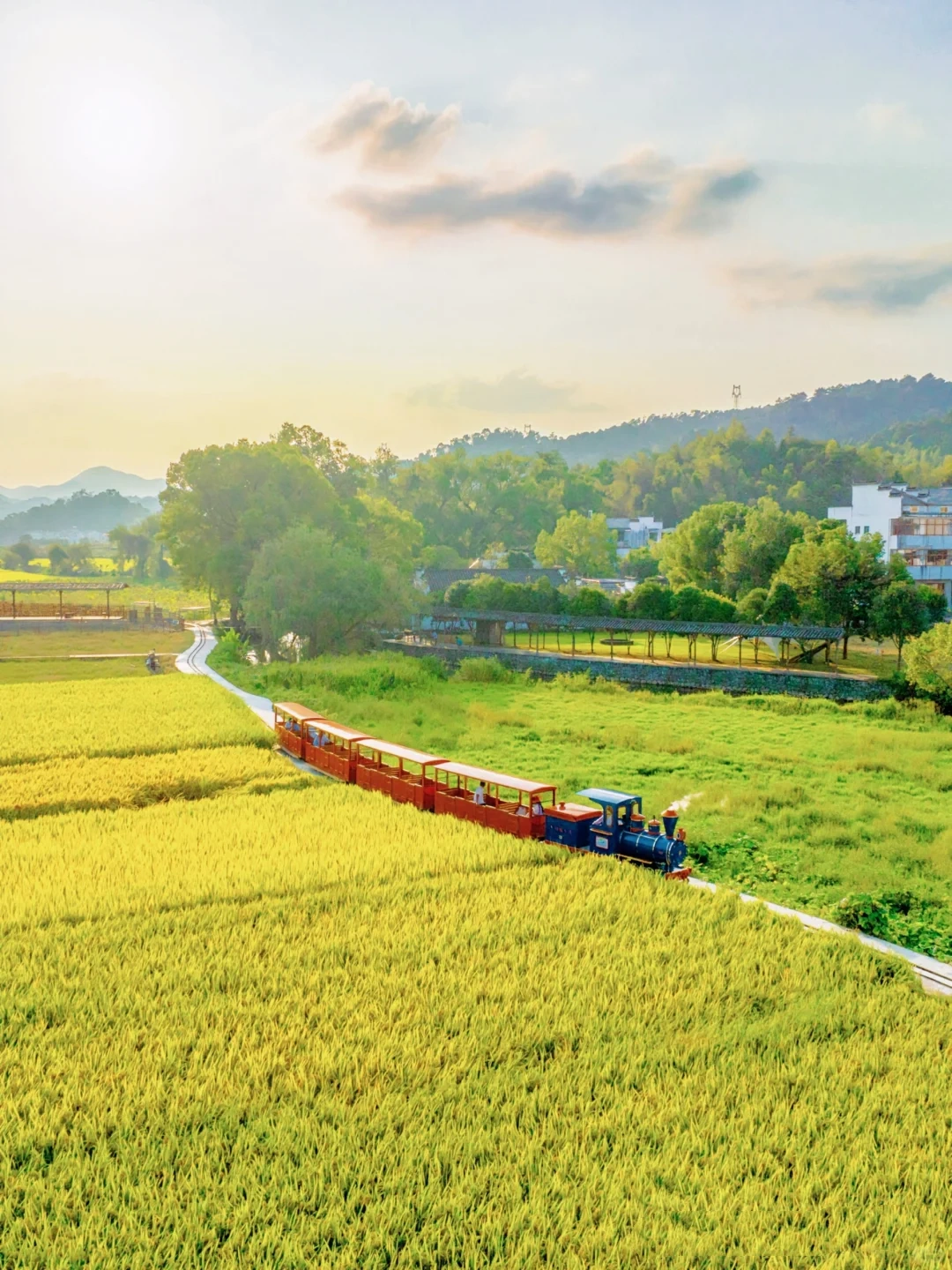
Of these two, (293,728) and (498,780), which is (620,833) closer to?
(498,780)

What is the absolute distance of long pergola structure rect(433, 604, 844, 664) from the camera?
5059 centimetres

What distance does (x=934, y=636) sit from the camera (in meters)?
40.5

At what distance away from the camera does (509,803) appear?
17000mm

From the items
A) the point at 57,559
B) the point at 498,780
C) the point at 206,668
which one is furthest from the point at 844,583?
the point at 57,559

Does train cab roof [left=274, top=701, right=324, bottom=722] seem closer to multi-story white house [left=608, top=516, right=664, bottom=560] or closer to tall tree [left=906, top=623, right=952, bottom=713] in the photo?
tall tree [left=906, top=623, right=952, bottom=713]

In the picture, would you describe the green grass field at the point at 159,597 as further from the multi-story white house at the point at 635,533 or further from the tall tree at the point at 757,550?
the multi-story white house at the point at 635,533

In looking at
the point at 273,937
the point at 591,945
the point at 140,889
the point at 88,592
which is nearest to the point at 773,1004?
the point at 591,945

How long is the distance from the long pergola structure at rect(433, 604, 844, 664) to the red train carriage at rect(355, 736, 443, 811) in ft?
110

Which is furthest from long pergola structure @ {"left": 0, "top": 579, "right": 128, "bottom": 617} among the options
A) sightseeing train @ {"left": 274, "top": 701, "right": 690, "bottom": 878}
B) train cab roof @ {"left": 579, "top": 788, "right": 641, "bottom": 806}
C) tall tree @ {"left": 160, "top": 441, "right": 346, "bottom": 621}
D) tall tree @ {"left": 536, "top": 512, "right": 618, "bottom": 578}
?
train cab roof @ {"left": 579, "top": 788, "right": 641, "bottom": 806}

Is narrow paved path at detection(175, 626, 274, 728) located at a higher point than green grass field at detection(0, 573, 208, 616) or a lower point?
lower

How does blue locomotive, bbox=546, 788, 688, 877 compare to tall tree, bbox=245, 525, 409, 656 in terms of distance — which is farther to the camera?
tall tree, bbox=245, 525, 409, 656

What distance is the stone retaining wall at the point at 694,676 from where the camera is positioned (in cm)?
4556

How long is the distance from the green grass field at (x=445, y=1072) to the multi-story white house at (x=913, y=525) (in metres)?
67.4

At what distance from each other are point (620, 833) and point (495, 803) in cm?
302
